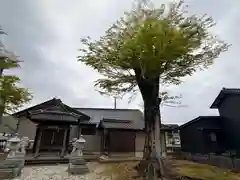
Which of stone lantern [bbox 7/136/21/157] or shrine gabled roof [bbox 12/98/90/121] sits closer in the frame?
stone lantern [bbox 7/136/21/157]

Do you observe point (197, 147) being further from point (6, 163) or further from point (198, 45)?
point (6, 163)

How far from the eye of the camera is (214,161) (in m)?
11.2

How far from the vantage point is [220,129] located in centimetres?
1423

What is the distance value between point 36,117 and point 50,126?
4.34ft

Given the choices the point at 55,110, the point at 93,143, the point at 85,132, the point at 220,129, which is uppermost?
the point at 55,110

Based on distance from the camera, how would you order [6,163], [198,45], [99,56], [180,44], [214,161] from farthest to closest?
[214,161] → [99,56] → [198,45] → [6,163] → [180,44]

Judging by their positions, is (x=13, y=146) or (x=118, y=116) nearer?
(x=13, y=146)

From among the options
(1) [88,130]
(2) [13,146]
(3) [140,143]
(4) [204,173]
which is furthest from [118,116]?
(2) [13,146]

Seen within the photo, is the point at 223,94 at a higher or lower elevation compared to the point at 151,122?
higher

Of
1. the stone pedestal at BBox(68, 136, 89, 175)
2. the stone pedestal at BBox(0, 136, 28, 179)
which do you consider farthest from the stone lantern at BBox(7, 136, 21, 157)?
the stone pedestal at BBox(68, 136, 89, 175)

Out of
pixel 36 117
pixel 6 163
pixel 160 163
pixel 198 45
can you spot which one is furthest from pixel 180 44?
pixel 36 117

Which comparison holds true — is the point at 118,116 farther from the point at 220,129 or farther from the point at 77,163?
the point at 77,163

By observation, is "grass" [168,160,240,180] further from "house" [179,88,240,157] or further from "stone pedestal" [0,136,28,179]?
"stone pedestal" [0,136,28,179]

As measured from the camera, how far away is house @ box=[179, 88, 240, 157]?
41.8ft
